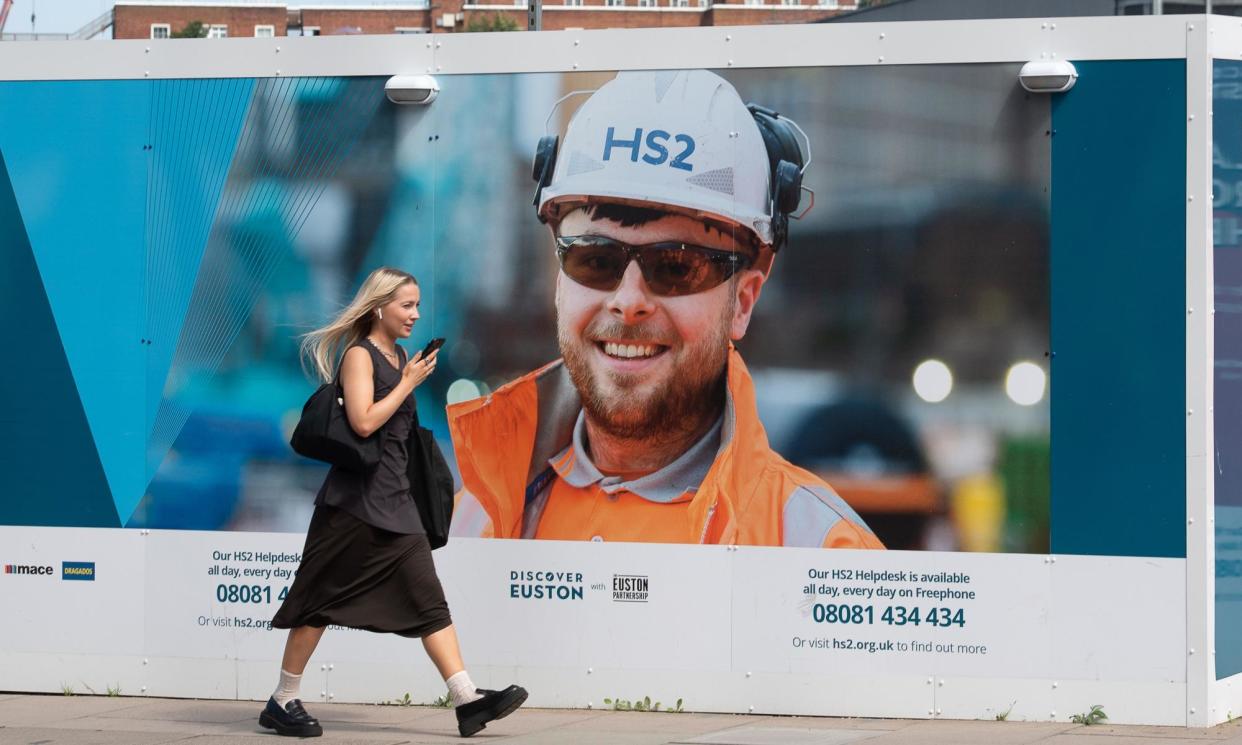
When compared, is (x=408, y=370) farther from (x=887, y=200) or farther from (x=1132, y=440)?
(x=1132, y=440)

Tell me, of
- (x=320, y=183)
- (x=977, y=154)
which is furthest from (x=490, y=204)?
(x=977, y=154)

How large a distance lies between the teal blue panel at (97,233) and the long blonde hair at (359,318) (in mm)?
1243

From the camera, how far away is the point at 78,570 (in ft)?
24.4

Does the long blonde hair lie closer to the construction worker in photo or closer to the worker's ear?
the construction worker in photo

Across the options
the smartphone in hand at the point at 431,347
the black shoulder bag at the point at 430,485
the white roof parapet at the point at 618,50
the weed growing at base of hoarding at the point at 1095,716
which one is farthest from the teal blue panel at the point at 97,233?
the weed growing at base of hoarding at the point at 1095,716

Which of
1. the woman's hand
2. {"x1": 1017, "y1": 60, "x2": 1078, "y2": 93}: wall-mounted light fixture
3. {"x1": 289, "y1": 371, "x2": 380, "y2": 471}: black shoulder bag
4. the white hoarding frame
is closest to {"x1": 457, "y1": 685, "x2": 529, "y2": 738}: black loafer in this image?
{"x1": 289, "y1": 371, "x2": 380, "y2": 471}: black shoulder bag

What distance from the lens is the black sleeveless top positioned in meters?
6.40

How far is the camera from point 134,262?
7367mm

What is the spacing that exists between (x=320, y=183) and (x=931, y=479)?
307 cm

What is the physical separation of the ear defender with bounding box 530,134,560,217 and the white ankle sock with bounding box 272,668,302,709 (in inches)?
88.9

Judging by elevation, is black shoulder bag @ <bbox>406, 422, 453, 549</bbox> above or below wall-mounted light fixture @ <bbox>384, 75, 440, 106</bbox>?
below

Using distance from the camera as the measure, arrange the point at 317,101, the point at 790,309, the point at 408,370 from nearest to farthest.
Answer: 1. the point at 408,370
2. the point at 790,309
3. the point at 317,101

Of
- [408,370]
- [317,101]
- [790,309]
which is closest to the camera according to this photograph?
[408,370]

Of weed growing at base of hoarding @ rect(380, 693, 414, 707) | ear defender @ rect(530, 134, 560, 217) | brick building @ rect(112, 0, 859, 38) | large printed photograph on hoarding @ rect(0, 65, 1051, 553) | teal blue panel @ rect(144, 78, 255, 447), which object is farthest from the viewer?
brick building @ rect(112, 0, 859, 38)
